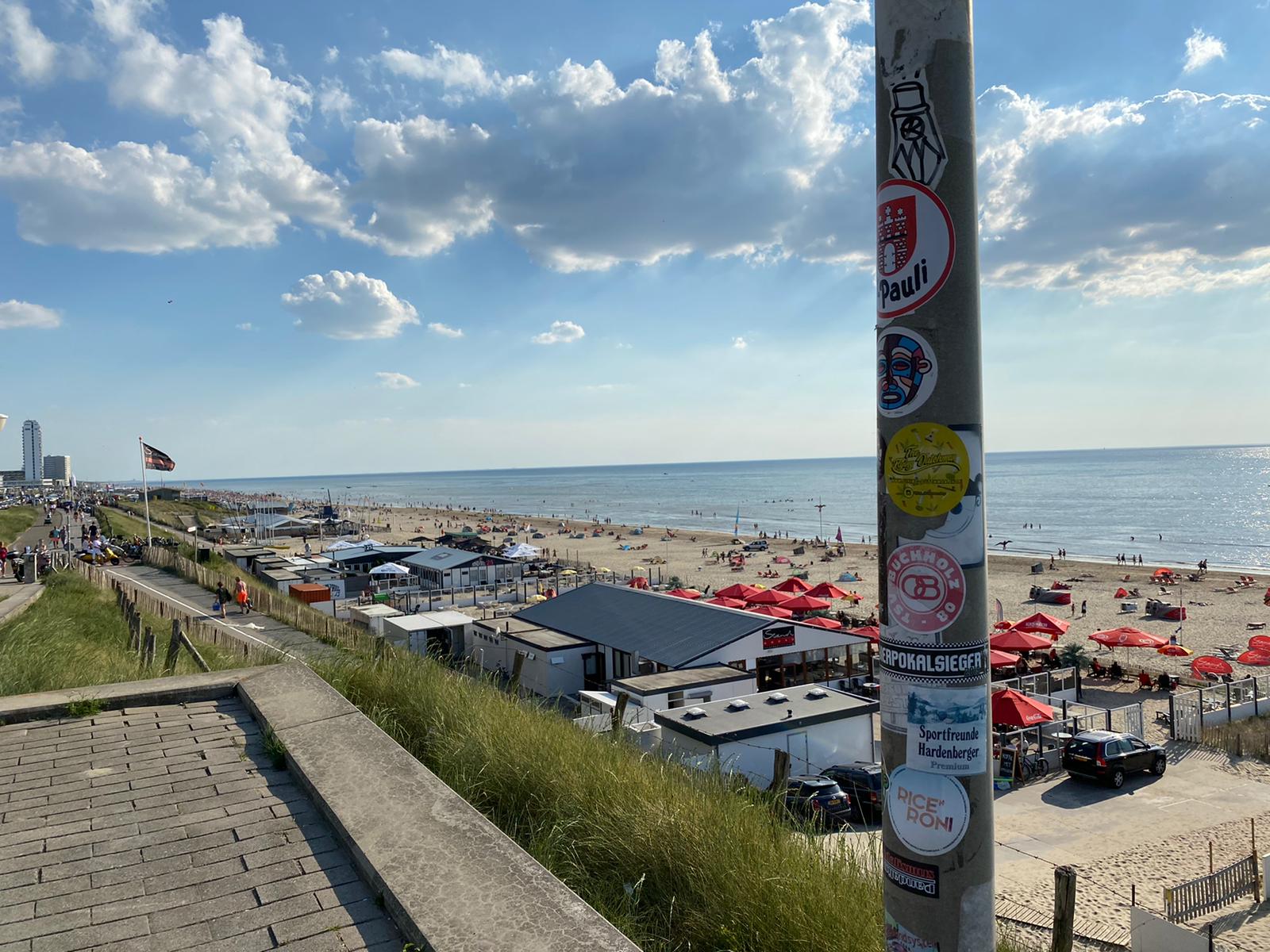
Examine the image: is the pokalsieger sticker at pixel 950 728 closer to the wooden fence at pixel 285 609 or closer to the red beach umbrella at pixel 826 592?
the wooden fence at pixel 285 609

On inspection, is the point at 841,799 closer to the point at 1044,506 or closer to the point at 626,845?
the point at 626,845

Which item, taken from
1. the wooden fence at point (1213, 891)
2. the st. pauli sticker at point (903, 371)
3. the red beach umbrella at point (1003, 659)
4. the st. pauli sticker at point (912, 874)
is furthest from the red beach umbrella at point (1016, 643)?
the st. pauli sticker at point (903, 371)

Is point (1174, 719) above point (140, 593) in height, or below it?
below

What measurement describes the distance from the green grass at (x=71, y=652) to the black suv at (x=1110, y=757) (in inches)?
596

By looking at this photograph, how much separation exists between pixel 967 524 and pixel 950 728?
0.76m

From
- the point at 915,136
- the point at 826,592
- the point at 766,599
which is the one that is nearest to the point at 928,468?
the point at 915,136

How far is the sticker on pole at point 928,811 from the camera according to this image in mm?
2988

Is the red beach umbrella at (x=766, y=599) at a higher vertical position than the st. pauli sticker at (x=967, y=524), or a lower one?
lower

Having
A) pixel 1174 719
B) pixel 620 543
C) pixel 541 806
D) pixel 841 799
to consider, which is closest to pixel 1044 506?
pixel 620 543

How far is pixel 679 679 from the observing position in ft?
55.1

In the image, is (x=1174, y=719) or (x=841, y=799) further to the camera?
(x=1174, y=719)

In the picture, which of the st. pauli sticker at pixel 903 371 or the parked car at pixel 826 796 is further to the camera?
the parked car at pixel 826 796

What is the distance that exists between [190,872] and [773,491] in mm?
174794

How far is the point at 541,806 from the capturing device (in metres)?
4.73
